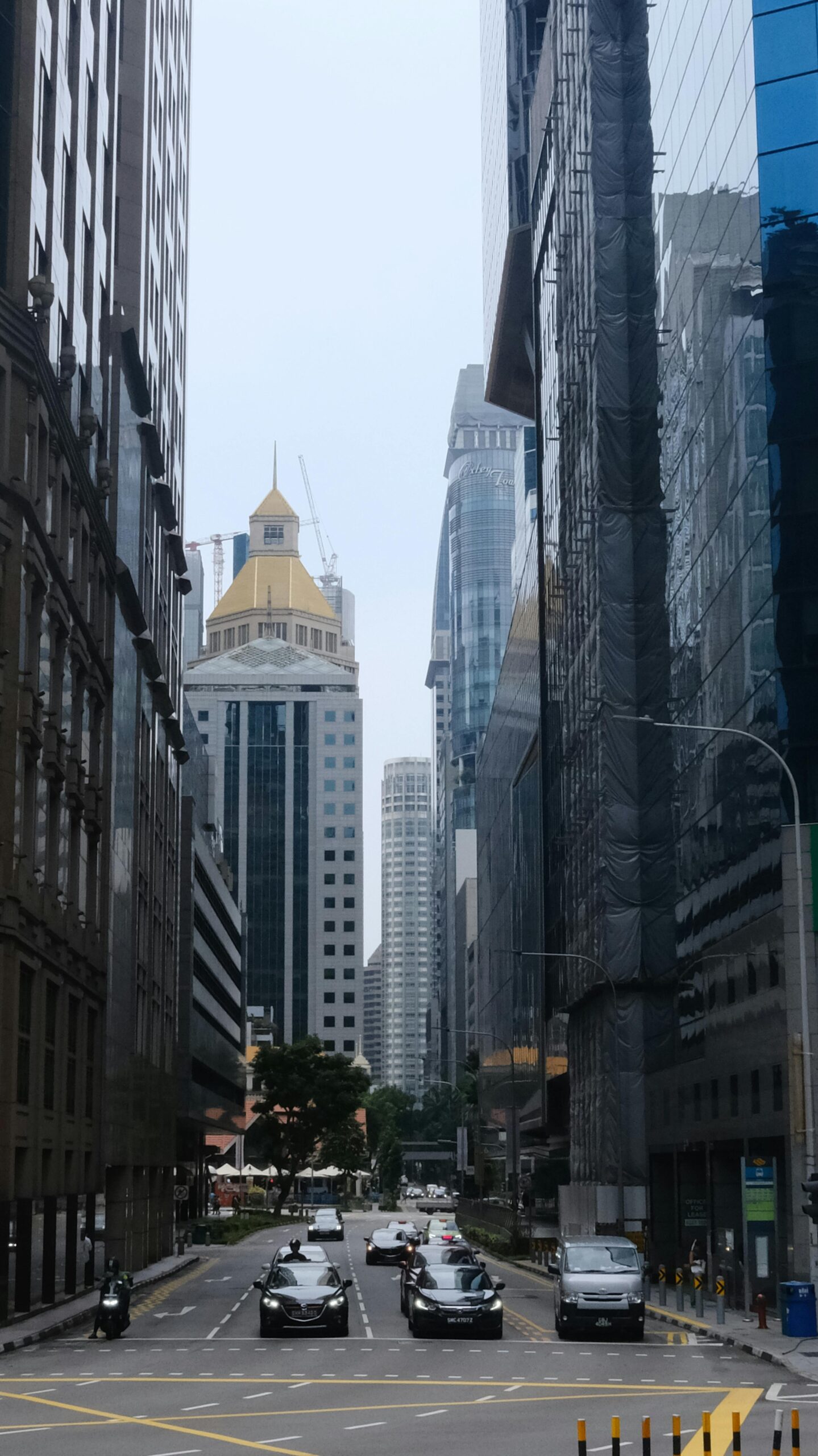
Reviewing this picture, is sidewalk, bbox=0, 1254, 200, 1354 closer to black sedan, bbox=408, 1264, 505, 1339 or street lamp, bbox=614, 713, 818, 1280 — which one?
black sedan, bbox=408, 1264, 505, 1339

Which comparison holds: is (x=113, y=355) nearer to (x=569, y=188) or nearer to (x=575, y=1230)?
(x=569, y=188)

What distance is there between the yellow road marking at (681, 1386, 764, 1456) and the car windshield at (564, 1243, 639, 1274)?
9827 mm

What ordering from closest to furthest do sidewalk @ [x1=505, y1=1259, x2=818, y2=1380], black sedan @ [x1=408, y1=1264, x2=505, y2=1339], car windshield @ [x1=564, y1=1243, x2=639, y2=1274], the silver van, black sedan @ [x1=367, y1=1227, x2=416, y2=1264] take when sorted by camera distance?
1. sidewalk @ [x1=505, y1=1259, x2=818, y2=1380]
2. black sedan @ [x1=408, y1=1264, x2=505, y2=1339]
3. the silver van
4. car windshield @ [x1=564, y1=1243, x2=639, y2=1274]
5. black sedan @ [x1=367, y1=1227, x2=416, y2=1264]

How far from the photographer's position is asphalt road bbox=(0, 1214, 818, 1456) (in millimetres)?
18219

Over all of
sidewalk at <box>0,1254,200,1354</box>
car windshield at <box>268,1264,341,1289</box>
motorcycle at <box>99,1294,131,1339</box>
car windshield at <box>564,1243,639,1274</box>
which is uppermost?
car windshield at <box>564,1243,639,1274</box>

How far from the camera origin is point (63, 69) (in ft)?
150

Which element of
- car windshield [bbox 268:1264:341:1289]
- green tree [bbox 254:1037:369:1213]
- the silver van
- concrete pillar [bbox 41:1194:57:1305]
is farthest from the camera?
green tree [bbox 254:1037:369:1213]

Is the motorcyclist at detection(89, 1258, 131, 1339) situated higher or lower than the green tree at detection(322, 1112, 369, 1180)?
higher

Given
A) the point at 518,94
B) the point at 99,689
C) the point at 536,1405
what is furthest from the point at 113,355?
the point at 518,94

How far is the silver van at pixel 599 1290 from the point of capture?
3225cm

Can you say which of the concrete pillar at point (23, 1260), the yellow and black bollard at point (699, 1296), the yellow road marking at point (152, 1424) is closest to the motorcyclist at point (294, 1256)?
the concrete pillar at point (23, 1260)

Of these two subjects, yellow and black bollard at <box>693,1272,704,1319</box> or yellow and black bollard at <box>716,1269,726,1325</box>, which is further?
yellow and black bollard at <box>693,1272,704,1319</box>

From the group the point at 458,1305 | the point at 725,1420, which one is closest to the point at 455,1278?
the point at 458,1305

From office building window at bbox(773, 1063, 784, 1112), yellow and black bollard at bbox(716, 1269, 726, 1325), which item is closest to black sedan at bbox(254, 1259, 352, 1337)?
yellow and black bollard at bbox(716, 1269, 726, 1325)
